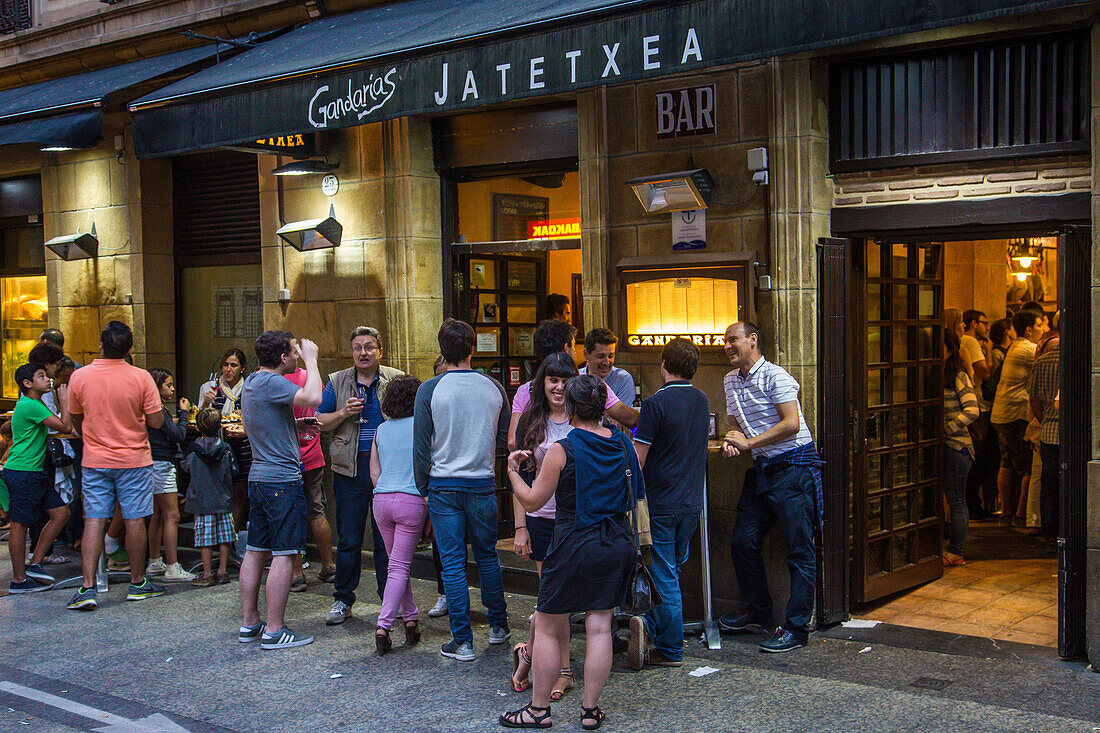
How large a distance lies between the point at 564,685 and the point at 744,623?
150 cm

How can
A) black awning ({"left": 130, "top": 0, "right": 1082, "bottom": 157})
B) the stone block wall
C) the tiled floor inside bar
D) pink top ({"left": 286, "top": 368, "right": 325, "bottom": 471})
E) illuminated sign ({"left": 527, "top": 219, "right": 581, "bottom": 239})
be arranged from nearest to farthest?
black awning ({"left": 130, "top": 0, "right": 1082, "bottom": 157}) → the tiled floor inside bar → pink top ({"left": 286, "top": 368, "right": 325, "bottom": 471}) → illuminated sign ({"left": 527, "top": 219, "right": 581, "bottom": 239}) → the stone block wall

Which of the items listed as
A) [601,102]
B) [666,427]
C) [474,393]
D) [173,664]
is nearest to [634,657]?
[666,427]

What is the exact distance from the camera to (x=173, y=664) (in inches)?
248

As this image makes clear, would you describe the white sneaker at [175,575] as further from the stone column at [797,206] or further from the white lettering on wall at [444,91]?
the stone column at [797,206]

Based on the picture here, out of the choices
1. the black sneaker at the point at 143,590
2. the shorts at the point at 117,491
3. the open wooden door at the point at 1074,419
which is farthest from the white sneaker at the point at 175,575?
the open wooden door at the point at 1074,419

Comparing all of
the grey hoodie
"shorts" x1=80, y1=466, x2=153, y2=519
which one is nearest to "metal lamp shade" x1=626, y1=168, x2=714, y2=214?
the grey hoodie

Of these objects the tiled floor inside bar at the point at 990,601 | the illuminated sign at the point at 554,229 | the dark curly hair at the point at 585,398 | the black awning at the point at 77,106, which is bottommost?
the tiled floor inside bar at the point at 990,601

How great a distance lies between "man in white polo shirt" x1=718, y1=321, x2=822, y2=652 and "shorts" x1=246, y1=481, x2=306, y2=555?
2581 millimetres

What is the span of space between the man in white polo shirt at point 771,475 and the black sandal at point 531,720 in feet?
5.61

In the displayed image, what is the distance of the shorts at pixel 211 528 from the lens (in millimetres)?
8102

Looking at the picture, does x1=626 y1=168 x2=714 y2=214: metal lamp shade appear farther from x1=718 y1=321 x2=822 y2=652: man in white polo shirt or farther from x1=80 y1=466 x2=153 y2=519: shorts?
x1=80 y1=466 x2=153 y2=519: shorts

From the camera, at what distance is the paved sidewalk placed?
5203mm

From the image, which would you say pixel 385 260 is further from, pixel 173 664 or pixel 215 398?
pixel 173 664

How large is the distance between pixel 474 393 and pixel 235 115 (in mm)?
3153
